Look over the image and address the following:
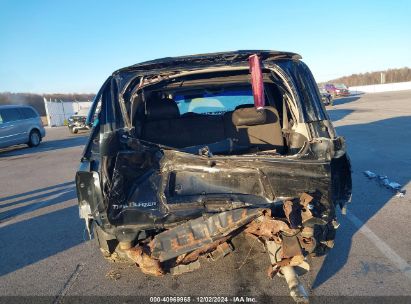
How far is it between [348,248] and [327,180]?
120 cm

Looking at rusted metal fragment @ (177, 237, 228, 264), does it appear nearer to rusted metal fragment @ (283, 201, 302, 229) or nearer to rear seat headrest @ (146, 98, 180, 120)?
rusted metal fragment @ (283, 201, 302, 229)

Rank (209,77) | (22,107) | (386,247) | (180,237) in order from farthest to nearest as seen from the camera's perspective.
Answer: (22,107)
(209,77)
(386,247)
(180,237)

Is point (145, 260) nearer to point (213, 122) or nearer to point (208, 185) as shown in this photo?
point (208, 185)

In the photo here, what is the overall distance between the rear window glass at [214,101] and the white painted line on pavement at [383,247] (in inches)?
81.6

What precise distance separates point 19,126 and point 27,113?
1.09 meters

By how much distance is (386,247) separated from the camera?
391cm

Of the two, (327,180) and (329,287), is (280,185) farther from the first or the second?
(329,287)

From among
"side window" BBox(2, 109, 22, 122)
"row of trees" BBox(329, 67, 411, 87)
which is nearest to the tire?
"side window" BBox(2, 109, 22, 122)

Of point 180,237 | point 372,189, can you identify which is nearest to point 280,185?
point 180,237

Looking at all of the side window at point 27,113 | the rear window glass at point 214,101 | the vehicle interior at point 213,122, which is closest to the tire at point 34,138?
the side window at point 27,113

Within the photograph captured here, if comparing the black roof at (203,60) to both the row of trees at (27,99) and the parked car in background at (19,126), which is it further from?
the row of trees at (27,99)

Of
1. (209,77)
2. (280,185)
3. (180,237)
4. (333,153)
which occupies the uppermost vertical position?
(209,77)

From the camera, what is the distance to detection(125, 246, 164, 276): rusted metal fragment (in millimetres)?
2982

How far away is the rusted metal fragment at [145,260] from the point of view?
2.98m
